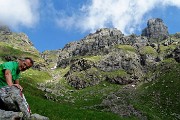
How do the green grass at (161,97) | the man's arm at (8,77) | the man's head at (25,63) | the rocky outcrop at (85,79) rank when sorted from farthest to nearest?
the rocky outcrop at (85,79)
the green grass at (161,97)
the man's head at (25,63)
the man's arm at (8,77)

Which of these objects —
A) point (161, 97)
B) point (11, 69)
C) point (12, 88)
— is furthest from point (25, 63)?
point (161, 97)

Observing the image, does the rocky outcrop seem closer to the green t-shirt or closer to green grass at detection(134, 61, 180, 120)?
green grass at detection(134, 61, 180, 120)

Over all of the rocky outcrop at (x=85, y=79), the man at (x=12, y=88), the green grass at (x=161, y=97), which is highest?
the rocky outcrop at (x=85, y=79)

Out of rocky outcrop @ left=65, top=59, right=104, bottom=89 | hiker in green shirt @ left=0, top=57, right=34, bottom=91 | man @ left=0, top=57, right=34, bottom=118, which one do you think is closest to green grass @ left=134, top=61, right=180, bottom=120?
rocky outcrop @ left=65, top=59, right=104, bottom=89

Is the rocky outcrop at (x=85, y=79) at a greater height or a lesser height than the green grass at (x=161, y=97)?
greater

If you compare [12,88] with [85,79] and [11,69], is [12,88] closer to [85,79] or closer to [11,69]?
[11,69]

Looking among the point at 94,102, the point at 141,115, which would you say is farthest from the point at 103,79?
the point at 141,115

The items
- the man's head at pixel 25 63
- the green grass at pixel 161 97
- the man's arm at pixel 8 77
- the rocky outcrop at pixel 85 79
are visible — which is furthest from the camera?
the rocky outcrop at pixel 85 79

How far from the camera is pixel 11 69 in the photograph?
16.4 meters

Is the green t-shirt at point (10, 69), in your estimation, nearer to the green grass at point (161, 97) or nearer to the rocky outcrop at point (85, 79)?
the green grass at point (161, 97)

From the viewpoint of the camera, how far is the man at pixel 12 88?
16.2 m

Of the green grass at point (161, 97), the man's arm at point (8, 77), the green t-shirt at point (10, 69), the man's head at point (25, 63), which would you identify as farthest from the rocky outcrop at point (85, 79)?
the man's arm at point (8, 77)

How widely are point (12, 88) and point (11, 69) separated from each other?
0.98 meters

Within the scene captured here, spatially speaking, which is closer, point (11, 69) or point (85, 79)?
point (11, 69)
